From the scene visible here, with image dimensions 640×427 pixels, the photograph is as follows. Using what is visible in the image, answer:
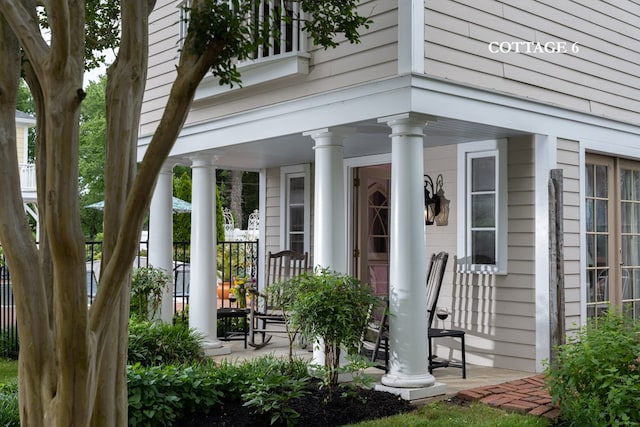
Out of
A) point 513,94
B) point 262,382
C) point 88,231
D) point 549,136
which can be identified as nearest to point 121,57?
point 262,382

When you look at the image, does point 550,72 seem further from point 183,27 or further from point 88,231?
point 88,231

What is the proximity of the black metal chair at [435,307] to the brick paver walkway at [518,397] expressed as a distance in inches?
25.9

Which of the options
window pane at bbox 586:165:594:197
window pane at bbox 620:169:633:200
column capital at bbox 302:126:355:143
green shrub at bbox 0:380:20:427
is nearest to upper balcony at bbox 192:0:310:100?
column capital at bbox 302:126:355:143

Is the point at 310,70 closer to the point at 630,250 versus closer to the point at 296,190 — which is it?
the point at 296,190

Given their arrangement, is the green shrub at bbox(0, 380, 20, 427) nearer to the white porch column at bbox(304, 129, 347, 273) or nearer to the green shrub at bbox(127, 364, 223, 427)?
the green shrub at bbox(127, 364, 223, 427)

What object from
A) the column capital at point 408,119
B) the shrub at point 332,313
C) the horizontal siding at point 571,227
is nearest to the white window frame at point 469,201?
the horizontal siding at point 571,227

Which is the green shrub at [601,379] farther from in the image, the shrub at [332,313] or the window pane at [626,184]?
the window pane at [626,184]

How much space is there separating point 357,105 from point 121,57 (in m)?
3.27

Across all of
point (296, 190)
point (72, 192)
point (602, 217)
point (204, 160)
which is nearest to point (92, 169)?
point (296, 190)

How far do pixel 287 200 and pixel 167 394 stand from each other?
18.4 feet

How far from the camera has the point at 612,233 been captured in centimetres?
855

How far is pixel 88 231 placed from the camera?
30.6 m

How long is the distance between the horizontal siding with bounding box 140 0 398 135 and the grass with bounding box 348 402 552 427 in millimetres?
2817

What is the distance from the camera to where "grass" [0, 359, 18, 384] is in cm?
754
